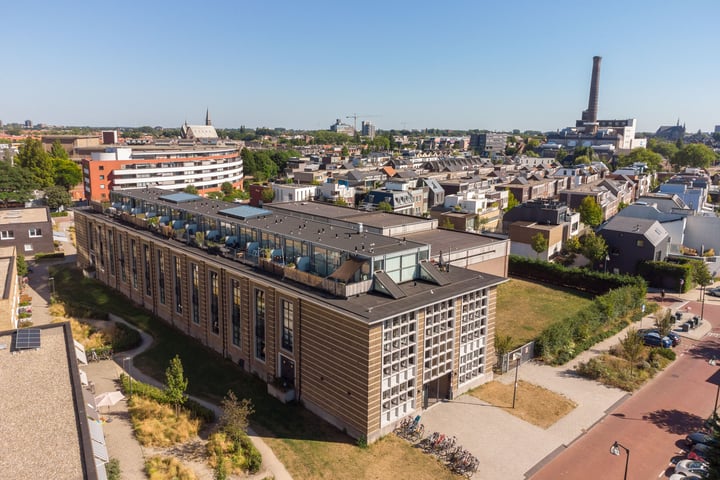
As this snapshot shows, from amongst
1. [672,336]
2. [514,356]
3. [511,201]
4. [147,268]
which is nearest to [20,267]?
[147,268]

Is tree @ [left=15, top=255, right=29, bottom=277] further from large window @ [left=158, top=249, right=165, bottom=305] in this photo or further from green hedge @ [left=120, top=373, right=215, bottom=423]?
green hedge @ [left=120, top=373, right=215, bottom=423]

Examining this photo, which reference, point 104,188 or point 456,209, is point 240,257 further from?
point 104,188

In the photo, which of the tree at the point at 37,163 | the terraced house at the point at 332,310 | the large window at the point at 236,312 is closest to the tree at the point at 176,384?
the terraced house at the point at 332,310

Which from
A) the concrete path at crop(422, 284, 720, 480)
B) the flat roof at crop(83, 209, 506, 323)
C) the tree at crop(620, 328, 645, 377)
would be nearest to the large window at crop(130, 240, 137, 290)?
the flat roof at crop(83, 209, 506, 323)

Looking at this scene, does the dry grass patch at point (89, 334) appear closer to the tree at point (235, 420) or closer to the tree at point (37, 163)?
the tree at point (235, 420)

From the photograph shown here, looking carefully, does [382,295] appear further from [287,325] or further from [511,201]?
[511,201]

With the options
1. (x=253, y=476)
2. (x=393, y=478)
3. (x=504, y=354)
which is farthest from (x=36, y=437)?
(x=504, y=354)

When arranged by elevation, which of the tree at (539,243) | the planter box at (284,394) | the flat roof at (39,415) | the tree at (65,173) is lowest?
the planter box at (284,394)
